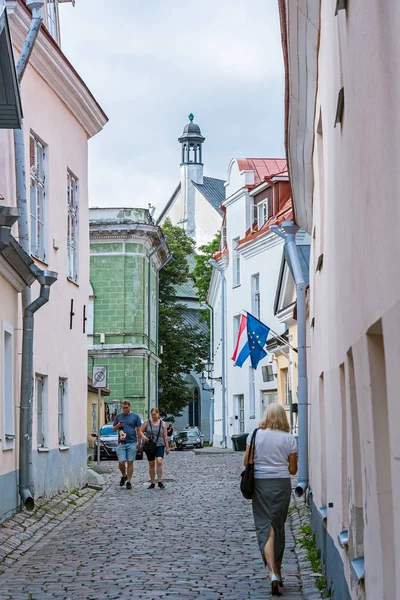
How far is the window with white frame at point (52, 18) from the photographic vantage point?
69.1 feet

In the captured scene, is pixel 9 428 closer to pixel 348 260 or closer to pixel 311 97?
pixel 311 97

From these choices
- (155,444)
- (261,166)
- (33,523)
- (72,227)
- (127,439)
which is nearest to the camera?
(33,523)

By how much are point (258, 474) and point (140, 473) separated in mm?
16956

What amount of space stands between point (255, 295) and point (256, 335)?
48.9ft

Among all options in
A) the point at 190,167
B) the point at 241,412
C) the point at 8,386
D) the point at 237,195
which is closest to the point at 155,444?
the point at 8,386

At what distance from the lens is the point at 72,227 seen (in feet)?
67.5

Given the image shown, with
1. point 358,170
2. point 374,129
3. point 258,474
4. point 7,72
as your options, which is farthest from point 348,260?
point 7,72

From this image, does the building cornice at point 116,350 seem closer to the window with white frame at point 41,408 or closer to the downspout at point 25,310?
the window with white frame at point 41,408

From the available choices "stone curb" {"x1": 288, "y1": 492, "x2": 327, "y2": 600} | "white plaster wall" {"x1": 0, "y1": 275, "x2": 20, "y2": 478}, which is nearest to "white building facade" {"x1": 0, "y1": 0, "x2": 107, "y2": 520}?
"white plaster wall" {"x1": 0, "y1": 275, "x2": 20, "y2": 478}

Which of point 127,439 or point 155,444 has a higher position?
point 127,439

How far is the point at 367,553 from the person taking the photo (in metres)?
5.45

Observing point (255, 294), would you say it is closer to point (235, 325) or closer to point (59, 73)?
point (235, 325)

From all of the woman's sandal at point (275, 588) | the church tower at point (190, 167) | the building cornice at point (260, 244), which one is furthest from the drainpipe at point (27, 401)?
the church tower at point (190, 167)

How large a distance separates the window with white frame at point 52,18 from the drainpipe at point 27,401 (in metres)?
7.74
